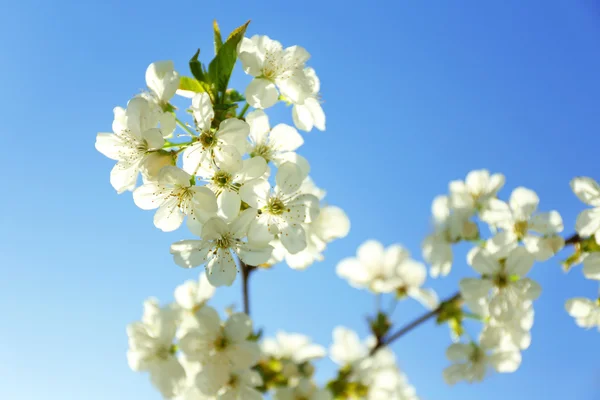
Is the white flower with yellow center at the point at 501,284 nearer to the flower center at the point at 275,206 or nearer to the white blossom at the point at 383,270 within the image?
the white blossom at the point at 383,270

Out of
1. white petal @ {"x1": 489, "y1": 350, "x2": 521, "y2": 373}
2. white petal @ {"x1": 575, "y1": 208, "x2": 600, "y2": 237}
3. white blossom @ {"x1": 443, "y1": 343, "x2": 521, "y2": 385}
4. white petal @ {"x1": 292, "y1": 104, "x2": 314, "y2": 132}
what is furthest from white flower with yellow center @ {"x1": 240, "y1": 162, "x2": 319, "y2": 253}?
white petal @ {"x1": 489, "y1": 350, "x2": 521, "y2": 373}

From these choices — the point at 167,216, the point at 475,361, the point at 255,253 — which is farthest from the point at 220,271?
the point at 475,361

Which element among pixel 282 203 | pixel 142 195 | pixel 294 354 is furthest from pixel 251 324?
pixel 294 354

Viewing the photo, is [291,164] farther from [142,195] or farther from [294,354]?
[294,354]

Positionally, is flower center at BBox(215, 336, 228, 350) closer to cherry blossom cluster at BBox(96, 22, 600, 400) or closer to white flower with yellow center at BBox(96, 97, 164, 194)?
cherry blossom cluster at BBox(96, 22, 600, 400)

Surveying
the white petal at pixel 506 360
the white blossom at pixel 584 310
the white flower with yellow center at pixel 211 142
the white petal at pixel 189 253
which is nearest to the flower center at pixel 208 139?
the white flower with yellow center at pixel 211 142

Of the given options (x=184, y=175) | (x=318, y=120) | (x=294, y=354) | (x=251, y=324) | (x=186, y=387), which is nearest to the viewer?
(x=184, y=175)

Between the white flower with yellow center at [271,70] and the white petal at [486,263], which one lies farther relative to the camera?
the white petal at [486,263]

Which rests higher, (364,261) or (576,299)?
(364,261)
